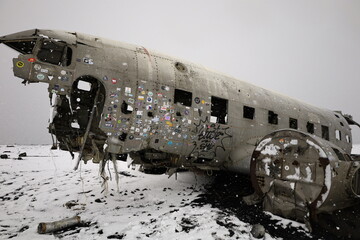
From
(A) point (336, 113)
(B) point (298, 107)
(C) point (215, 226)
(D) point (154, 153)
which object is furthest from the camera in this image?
(A) point (336, 113)

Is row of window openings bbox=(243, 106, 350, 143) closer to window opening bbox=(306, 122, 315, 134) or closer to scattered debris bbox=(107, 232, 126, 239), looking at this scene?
window opening bbox=(306, 122, 315, 134)

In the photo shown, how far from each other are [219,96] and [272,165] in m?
3.23

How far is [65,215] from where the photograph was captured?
5.98m

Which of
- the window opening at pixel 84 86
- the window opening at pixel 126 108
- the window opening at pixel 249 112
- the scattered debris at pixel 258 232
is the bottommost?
the scattered debris at pixel 258 232

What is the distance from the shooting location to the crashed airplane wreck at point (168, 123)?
5273mm

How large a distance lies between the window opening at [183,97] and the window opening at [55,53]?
11.1 ft

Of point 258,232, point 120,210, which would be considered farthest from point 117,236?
point 258,232

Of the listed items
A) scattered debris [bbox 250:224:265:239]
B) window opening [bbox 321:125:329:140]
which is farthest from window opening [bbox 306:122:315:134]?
scattered debris [bbox 250:224:265:239]

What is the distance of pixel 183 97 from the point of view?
7.48 m

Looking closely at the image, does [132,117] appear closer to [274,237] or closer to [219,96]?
[219,96]

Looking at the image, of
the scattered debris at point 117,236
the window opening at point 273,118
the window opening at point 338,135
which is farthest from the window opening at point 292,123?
the scattered debris at point 117,236

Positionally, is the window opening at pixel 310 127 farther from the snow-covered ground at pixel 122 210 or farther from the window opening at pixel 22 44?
the window opening at pixel 22 44

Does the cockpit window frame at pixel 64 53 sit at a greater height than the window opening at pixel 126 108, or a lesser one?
greater

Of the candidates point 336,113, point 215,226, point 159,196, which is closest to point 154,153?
point 159,196
